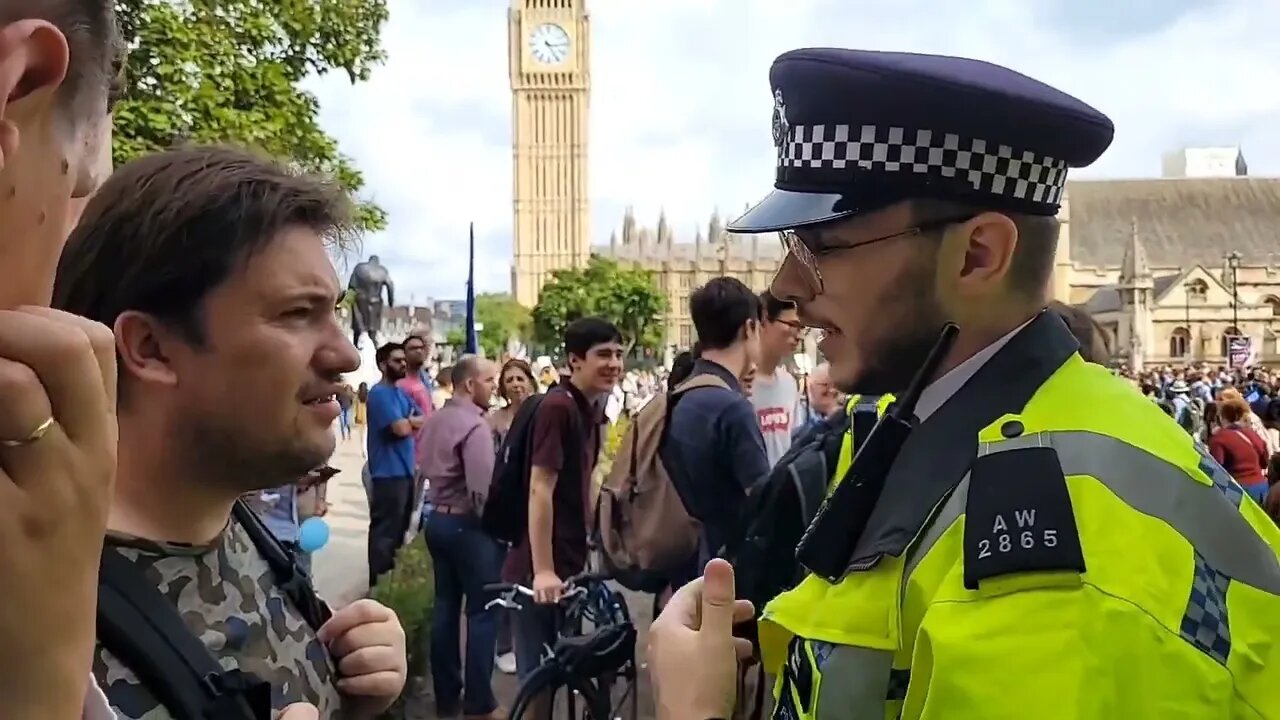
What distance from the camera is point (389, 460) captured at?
770 centimetres

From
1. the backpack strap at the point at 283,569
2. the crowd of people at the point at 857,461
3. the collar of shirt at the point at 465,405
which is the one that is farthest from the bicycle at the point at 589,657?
the backpack strap at the point at 283,569

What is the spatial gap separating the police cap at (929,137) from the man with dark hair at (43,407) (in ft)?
3.43

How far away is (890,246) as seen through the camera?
1.58 metres

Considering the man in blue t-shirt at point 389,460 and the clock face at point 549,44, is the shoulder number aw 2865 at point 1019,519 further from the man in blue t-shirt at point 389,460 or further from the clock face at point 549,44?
the clock face at point 549,44

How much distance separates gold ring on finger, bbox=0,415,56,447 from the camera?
0.72 m

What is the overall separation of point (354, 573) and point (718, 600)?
8.11 metres

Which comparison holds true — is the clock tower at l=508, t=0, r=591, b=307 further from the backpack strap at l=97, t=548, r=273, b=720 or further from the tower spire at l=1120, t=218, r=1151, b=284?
the backpack strap at l=97, t=548, r=273, b=720

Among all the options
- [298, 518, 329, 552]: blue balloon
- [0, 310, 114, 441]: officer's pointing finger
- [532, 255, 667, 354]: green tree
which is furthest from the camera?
[532, 255, 667, 354]: green tree

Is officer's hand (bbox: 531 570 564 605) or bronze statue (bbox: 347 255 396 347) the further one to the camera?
bronze statue (bbox: 347 255 396 347)

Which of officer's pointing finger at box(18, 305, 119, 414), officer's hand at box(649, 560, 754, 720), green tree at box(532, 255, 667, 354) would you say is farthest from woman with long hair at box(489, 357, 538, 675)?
green tree at box(532, 255, 667, 354)

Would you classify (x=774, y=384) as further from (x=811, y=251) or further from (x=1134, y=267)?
(x=1134, y=267)

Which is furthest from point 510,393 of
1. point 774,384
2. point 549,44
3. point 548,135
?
point 549,44

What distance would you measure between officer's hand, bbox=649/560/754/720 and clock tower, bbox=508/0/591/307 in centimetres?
9007

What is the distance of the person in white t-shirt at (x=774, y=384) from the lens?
5.52 meters
